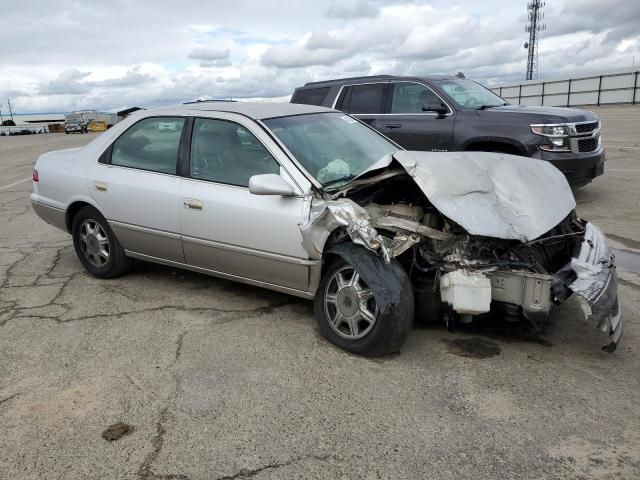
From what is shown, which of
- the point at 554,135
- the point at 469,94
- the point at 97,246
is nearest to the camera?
the point at 97,246

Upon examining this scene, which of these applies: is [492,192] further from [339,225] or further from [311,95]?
[311,95]

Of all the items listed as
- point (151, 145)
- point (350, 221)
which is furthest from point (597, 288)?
point (151, 145)

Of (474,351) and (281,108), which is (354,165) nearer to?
(281,108)

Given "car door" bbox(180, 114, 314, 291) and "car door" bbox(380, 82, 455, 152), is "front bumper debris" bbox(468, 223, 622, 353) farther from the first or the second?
"car door" bbox(380, 82, 455, 152)

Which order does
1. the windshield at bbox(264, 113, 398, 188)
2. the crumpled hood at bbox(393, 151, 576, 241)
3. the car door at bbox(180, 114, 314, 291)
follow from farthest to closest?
the windshield at bbox(264, 113, 398, 188) < the car door at bbox(180, 114, 314, 291) < the crumpled hood at bbox(393, 151, 576, 241)

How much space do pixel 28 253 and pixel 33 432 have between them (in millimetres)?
4098

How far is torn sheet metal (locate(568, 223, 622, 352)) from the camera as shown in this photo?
3355 mm

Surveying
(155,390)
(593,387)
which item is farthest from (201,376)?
(593,387)

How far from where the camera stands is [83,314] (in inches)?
183

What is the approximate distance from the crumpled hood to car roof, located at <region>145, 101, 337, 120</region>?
1.29 m

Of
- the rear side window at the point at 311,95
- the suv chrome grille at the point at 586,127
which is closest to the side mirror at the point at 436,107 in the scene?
the suv chrome grille at the point at 586,127

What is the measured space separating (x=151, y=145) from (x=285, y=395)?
2.75 m

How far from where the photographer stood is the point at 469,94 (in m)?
8.27

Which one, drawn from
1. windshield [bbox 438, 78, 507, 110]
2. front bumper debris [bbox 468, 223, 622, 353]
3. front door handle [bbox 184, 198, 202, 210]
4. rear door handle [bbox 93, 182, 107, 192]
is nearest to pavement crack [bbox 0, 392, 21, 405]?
front door handle [bbox 184, 198, 202, 210]
